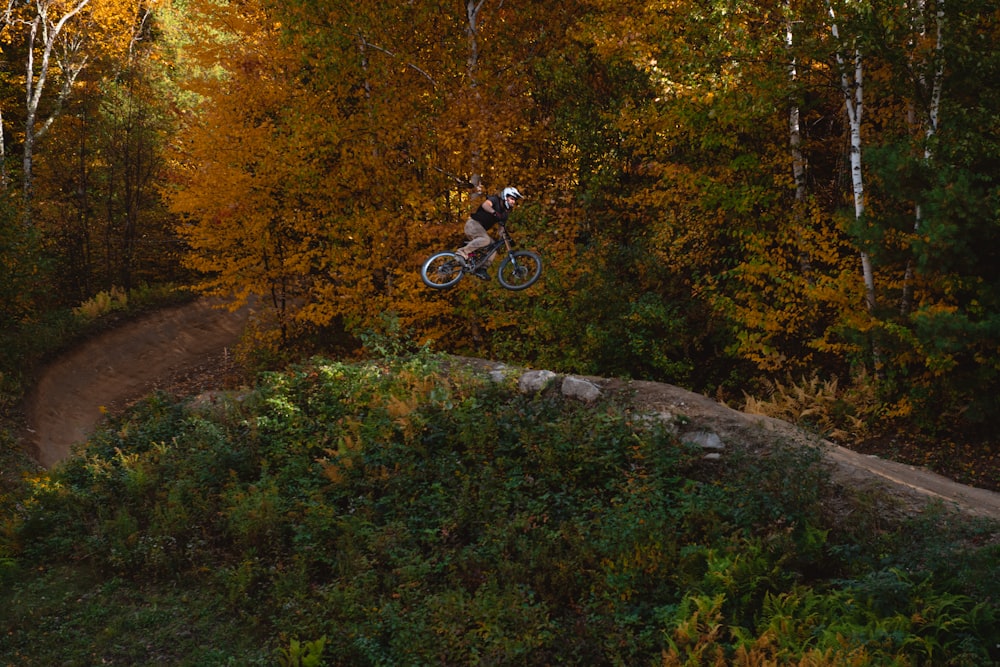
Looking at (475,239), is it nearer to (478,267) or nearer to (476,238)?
(476,238)

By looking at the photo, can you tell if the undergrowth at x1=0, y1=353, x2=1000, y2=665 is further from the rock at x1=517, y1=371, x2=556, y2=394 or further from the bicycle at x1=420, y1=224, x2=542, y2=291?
the bicycle at x1=420, y1=224, x2=542, y2=291

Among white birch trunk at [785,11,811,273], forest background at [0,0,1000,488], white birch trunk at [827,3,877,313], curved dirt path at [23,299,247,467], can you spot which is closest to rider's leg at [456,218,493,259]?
forest background at [0,0,1000,488]

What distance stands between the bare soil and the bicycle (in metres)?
1.58

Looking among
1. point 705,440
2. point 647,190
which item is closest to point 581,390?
point 705,440

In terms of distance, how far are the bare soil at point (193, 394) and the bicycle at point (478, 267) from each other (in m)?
1.58

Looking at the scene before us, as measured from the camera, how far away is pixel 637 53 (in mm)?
16703

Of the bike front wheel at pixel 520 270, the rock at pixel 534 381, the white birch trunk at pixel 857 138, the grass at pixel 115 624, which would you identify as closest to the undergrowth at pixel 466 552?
the grass at pixel 115 624

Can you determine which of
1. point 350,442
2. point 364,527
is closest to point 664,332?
point 350,442

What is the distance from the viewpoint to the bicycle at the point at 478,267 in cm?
1475

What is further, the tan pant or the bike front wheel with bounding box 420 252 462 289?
the bike front wheel with bounding box 420 252 462 289

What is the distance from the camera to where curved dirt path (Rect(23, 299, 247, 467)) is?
1855 centimetres

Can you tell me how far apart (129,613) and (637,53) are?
44.2ft

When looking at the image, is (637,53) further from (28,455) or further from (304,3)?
(28,455)

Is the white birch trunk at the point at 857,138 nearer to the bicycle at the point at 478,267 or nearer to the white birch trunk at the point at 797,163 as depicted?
the white birch trunk at the point at 797,163
